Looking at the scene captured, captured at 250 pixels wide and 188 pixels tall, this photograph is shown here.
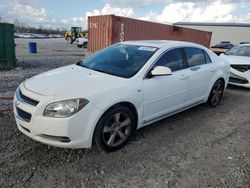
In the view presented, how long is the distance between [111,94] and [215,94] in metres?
3.36

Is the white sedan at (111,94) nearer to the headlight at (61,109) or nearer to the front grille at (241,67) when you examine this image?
the headlight at (61,109)

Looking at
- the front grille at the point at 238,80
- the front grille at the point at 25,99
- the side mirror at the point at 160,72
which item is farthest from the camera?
the front grille at the point at 238,80

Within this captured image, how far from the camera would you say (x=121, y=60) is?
13.0 feet

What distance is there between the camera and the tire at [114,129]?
3096 mm

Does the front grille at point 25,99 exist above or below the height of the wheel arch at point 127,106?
above

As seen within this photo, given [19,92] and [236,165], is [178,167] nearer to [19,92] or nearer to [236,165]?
[236,165]

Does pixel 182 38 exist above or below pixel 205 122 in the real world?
above

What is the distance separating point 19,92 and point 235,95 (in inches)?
233

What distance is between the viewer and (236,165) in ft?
10.5

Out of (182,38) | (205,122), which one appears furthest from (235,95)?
(182,38)

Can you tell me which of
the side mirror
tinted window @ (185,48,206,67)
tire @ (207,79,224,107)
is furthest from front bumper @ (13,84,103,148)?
tire @ (207,79,224,107)

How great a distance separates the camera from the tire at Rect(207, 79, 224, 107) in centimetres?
544

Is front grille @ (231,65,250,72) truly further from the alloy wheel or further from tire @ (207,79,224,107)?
the alloy wheel

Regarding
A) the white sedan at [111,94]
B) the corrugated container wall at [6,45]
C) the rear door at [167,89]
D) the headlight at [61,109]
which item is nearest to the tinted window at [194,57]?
the white sedan at [111,94]
